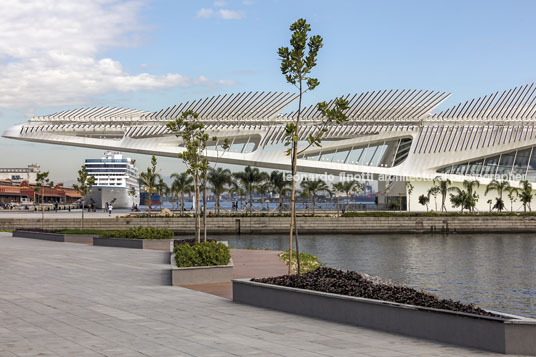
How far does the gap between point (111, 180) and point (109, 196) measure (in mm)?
5717

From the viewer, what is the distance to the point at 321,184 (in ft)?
220

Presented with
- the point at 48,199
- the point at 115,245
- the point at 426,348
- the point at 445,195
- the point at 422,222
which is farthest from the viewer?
the point at 48,199

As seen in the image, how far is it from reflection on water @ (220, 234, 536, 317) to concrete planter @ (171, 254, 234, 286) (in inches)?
329

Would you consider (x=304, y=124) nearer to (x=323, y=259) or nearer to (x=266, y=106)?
(x=266, y=106)

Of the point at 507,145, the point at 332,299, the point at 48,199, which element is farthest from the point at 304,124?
the point at 48,199

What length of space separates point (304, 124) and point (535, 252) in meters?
28.4

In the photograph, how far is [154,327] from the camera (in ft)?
28.5

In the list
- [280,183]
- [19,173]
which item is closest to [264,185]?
[280,183]

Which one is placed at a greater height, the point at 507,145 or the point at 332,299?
the point at 507,145

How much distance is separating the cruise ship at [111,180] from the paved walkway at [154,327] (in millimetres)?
91542

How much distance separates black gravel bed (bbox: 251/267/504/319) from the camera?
811 cm

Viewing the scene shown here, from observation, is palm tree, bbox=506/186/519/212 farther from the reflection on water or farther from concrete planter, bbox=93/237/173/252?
concrete planter, bbox=93/237/173/252

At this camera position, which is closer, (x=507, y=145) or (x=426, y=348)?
(x=426, y=348)

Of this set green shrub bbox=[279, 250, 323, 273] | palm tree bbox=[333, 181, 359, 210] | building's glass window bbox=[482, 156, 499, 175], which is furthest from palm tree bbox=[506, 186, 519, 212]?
green shrub bbox=[279, 250, 323, 273]
